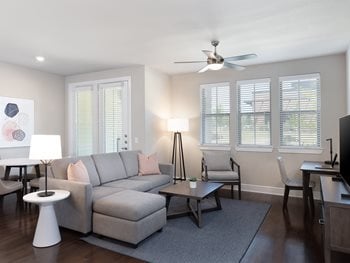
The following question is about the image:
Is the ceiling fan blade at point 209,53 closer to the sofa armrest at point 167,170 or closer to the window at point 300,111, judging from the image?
the window at point 300,111

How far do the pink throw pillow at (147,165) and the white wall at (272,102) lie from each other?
57.6 inches

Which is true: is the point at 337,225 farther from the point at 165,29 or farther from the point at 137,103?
the point at 137,103

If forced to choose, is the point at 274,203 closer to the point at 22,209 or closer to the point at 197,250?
the point at 197,250

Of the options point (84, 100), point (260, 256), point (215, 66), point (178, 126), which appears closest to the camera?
point (260, 256)

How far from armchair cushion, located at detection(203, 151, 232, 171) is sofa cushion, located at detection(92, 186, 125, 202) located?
2.18 metres

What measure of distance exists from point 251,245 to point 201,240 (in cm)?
60

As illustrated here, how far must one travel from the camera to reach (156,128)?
5625mm

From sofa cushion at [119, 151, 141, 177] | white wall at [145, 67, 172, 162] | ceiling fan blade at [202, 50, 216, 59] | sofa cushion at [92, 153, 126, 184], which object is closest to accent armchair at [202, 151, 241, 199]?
white wall at [145, 67, 172, 162]

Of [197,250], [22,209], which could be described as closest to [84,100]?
[22,209]

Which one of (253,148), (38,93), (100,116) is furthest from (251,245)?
(38,93)

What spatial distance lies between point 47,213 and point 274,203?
146 inches

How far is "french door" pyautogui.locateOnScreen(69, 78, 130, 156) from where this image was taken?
5.57 m

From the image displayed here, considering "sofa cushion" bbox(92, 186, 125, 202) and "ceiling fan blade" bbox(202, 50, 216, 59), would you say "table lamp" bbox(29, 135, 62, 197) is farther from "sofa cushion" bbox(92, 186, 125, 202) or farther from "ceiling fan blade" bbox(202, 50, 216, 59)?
"ceiling fan blade" bbox(202, 50, 216, 59)

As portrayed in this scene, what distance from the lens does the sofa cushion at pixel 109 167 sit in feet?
13.1
